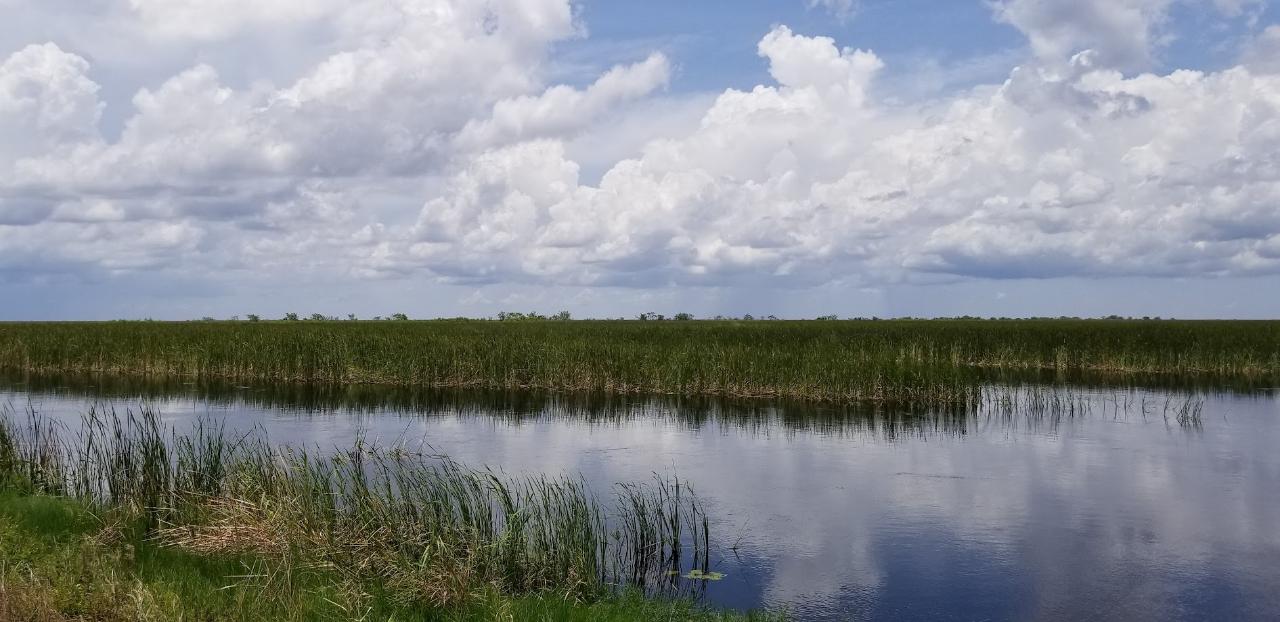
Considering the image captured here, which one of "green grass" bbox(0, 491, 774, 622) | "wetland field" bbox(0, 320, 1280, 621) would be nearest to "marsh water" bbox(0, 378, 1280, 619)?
"wetland field" bbox(0, 320, 1280, 621)

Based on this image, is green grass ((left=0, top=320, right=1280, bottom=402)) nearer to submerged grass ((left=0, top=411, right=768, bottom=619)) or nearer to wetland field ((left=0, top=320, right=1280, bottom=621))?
wetland field ((left=0, top=320, right=1280, bottom=621))

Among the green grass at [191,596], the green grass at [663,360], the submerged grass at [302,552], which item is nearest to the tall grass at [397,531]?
the submerged grass at [302,552]

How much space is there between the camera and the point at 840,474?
13.8 metres

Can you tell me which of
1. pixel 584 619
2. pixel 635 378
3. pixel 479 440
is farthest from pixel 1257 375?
pixel 584 619

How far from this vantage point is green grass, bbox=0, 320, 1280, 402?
75.5 ft

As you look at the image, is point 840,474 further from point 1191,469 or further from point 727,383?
point 727,383

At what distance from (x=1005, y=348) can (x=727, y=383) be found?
17.4 metres

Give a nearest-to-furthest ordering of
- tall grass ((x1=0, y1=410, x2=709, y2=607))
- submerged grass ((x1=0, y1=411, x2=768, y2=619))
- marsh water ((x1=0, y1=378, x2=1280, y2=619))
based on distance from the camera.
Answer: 1. submerged grass ((x1=0, y1=411, x2=768, y2=619))
2. tall grass ((x1=0, y1=410, x2=709, y2=607))
3. marsh water ((x1=0, y1=378, x2=1280, y2=619))

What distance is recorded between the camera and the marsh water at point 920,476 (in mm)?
8695

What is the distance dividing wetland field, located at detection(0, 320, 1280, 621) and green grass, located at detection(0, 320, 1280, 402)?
0.47ft

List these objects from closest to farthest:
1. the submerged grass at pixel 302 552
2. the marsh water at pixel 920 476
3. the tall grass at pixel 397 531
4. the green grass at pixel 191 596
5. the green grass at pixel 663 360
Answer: the green grass at pixel 191 596 < the submerged grass at pixel 302 552 < the tall grass at pixel 397 531 < the marsh water at pixel 920 476 < the green grass at pixel 663 360

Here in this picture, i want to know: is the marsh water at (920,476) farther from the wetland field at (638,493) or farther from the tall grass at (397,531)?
the tall grass at (397,531)

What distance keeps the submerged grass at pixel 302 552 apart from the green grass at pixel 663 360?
1299 cm

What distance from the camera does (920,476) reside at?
1377 cm
